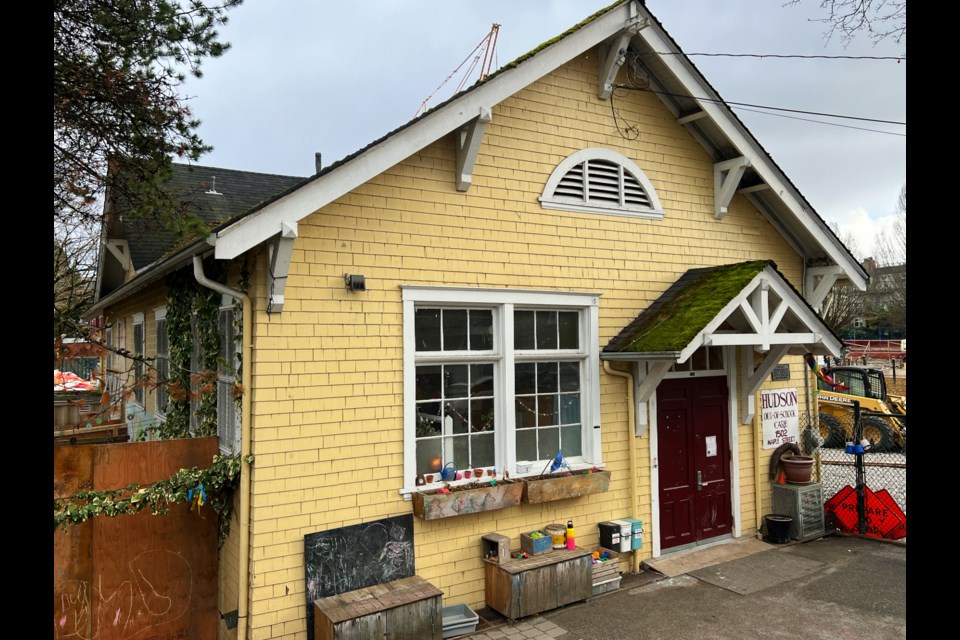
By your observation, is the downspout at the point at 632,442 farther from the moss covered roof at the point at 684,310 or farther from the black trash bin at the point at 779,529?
the black trash bin at the point at 779,529

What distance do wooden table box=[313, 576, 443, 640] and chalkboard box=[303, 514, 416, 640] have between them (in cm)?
11

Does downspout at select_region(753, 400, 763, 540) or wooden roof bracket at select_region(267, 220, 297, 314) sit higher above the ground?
wooden roof bracket at select_region(267, 220, 297, 314)

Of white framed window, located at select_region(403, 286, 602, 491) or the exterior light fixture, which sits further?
white framed window, located at select_region(403, 286, 602, 491)

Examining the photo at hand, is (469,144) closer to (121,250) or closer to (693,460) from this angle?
(693,460)

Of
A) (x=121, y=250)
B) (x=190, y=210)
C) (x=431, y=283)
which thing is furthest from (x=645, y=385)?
(x=121, y=250)

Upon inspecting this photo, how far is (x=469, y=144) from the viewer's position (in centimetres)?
659

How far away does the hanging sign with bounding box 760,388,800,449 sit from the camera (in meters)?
9.17

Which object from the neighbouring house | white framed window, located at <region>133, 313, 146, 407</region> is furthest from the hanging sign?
white framed window, located at <region>133, 313, 146, 407</region>


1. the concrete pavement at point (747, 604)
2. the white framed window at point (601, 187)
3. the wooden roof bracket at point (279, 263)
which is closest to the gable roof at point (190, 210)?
the wooden roof bracket at point (279, 263)

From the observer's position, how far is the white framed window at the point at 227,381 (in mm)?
6188

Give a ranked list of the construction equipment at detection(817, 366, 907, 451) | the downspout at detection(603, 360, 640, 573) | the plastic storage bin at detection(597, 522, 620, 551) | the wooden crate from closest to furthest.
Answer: the wooden crate, the plastic storage bin at detection(597, 522, 620, 551), the downspout at detection(603, 360, 640, 573), the construction equipment at detection(817, 366, 907, 451)

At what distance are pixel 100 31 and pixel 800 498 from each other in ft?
30.5

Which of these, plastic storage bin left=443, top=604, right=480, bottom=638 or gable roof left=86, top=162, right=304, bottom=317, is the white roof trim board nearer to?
plastic storage bin left=443, top=604, right=480, bottom=638
